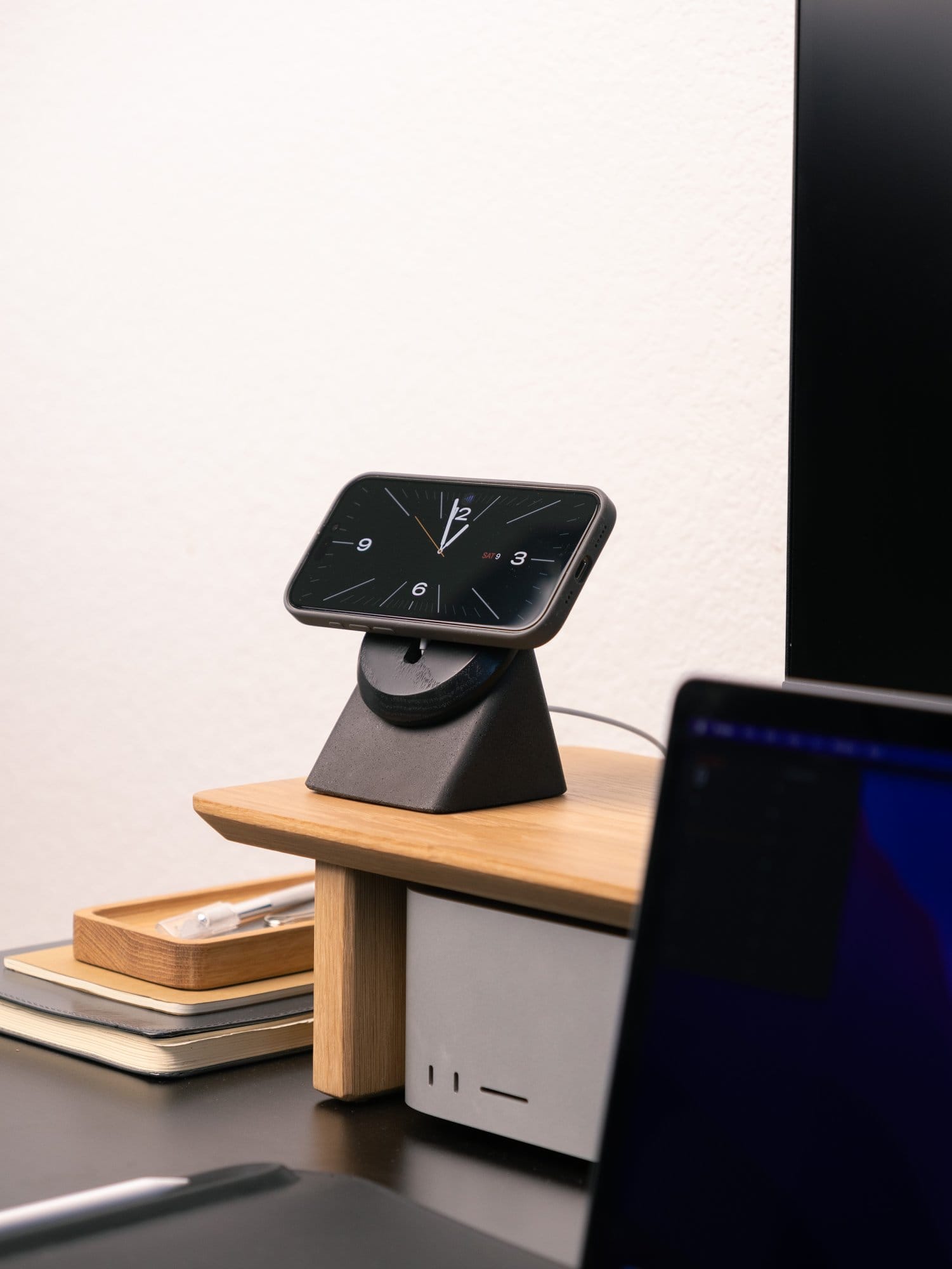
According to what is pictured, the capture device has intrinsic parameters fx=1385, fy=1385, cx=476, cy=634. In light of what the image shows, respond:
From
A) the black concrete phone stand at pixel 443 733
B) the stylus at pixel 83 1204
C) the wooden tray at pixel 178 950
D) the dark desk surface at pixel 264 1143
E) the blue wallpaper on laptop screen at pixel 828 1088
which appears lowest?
the dark desk surface at pixel 264 1143

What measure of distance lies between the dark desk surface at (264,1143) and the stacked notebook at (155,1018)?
1 cm

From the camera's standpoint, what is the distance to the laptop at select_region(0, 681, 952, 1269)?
0.37 meters

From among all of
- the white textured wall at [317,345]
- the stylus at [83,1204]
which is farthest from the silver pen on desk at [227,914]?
the white textured wall at [317,345]

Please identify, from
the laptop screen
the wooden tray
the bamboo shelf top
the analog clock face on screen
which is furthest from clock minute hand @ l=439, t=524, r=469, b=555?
the laptop screen

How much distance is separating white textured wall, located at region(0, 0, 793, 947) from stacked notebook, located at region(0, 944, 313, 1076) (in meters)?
0.72

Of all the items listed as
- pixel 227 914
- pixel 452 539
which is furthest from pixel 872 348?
pixel 227 914

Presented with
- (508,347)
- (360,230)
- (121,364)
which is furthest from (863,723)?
(121,364)

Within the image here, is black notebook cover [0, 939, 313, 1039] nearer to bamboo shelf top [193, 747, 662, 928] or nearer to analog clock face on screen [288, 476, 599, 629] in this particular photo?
bamboo shelf top [193, 747, 662, 928]

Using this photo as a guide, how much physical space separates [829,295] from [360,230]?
1095 mm

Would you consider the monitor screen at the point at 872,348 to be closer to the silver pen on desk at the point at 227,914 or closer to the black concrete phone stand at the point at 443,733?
the black concrete phone stand at the point at 443,733

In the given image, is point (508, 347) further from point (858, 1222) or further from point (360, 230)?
point (858, 1222)

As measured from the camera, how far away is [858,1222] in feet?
1.21

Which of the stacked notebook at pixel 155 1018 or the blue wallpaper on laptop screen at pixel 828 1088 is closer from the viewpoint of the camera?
the blue wallpaper on laptop screen at pixel 828 1088

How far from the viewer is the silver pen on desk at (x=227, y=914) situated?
833 mm
